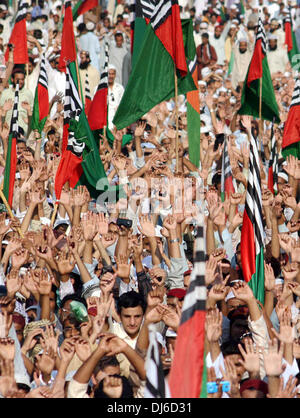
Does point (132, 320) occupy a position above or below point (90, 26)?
below

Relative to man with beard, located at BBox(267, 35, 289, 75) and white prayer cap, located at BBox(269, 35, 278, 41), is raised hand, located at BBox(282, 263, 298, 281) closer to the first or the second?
man with beard, located at BBox(267, 35, 289, 75)

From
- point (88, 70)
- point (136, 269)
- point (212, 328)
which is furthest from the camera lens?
point (88, 70)

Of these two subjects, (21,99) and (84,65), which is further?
(84,65)

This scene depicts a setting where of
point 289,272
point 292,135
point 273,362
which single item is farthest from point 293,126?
point 273,362

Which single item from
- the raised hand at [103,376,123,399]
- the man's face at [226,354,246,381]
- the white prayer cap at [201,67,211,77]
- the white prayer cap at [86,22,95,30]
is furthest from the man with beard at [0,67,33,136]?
the raised hand at [103,376,123,399]

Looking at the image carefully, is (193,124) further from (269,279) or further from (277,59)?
(277,59)

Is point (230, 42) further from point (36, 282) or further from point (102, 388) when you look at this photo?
point (102, 388)

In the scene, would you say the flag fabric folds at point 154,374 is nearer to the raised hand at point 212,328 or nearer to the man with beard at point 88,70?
the raised hand at point 212,328

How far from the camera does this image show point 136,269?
23.5 feet

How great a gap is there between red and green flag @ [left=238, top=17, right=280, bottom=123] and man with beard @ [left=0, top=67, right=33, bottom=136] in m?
3.09

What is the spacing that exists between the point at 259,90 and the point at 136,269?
4236 millimetres

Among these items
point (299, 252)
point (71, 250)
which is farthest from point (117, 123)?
point (299, 252)

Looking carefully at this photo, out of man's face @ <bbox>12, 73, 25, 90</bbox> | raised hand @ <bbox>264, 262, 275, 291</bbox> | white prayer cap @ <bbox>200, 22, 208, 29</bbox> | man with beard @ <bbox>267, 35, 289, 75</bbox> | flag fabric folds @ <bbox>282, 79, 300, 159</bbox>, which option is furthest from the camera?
white prayer cap @ <bbox>200, 22, 208, 29</bbox>

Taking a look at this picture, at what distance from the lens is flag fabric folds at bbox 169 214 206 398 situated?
4355 mm
